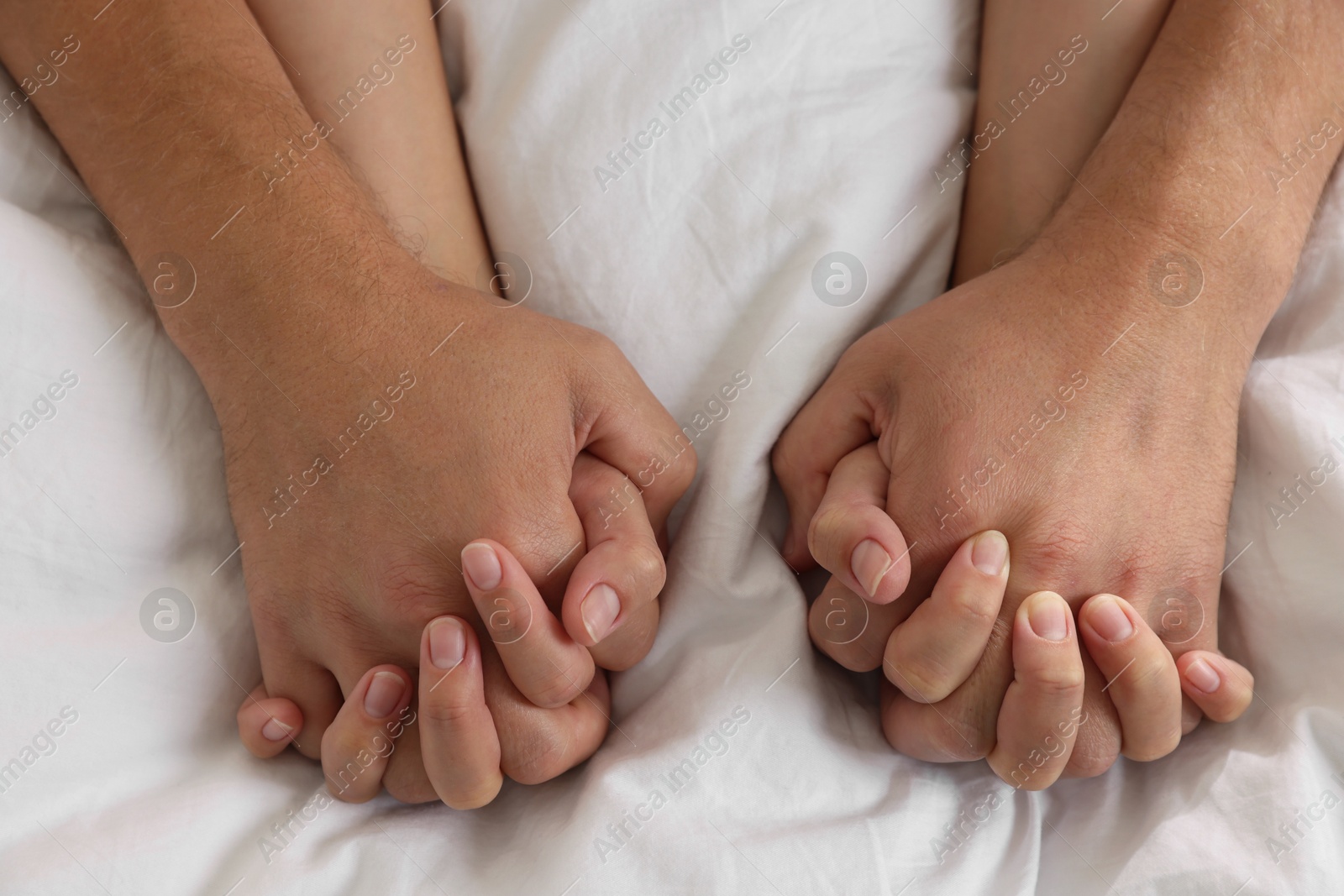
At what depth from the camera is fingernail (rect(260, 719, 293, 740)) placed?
711mm

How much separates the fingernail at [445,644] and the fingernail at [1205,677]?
0.57 m

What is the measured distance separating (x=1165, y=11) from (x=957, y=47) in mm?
192

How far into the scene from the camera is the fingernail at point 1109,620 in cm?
66

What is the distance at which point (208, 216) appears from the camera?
0.76 meters

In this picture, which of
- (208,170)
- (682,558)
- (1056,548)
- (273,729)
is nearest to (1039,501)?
(1056,548)

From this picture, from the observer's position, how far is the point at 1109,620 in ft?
2.17

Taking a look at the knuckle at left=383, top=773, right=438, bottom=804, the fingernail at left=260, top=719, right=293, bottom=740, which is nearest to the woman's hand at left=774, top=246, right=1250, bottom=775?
the knuckle at left=383, top=773, right=438, bottom=804

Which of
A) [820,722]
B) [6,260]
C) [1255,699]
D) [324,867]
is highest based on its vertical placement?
[6,260]

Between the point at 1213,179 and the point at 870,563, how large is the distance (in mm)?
475

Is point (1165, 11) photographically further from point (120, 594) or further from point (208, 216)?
point (120, 594)

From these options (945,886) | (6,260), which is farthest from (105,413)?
(945,886)

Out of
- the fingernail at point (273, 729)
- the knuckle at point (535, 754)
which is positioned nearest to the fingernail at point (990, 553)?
the knuckle at point (535, 754)

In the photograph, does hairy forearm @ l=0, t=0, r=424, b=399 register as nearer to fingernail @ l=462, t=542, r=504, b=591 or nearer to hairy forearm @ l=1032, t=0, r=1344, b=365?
fingernail @ l=462, t=542, r=504, b=591
